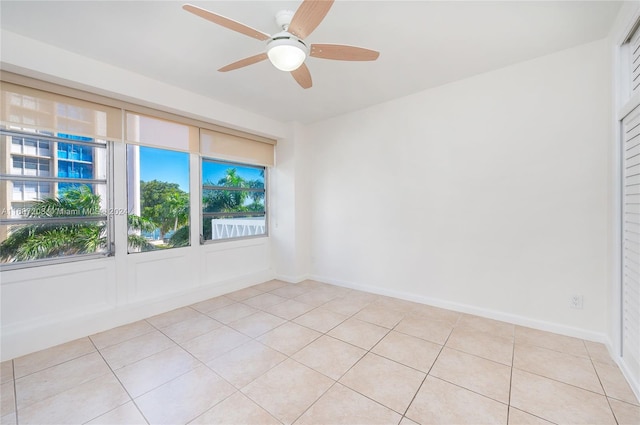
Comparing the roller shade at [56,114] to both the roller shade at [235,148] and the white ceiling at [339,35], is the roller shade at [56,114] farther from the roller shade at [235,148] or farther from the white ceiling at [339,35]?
the roller shade at [235,148]

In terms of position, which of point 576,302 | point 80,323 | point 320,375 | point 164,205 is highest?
point 164,205

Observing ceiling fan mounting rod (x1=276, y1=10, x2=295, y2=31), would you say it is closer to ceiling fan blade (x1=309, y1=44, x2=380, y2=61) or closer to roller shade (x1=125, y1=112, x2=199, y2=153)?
ceiling fan blade (x1=309, y1=44, x2=380, y2=61)

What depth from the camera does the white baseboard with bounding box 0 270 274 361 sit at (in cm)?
219

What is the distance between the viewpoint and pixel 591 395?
1694 mm

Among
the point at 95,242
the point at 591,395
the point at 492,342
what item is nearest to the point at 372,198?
the point at 492,342

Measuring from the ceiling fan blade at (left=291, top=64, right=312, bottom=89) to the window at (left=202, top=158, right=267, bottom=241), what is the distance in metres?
2.09

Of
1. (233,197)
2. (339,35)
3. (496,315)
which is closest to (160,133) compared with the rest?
(233,197)

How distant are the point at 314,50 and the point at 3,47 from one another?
241 cm

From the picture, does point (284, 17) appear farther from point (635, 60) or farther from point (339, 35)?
point (635, 60)

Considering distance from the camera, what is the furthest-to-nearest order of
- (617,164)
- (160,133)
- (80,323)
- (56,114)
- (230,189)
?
(230,189) → (160,133) → (80,323) → (56,114) → (617,164)

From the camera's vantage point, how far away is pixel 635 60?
187 cm

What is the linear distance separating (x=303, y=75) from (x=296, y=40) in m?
0.38

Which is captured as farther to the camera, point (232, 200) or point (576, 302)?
point (232, 200)

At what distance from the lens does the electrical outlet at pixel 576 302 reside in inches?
94.0
